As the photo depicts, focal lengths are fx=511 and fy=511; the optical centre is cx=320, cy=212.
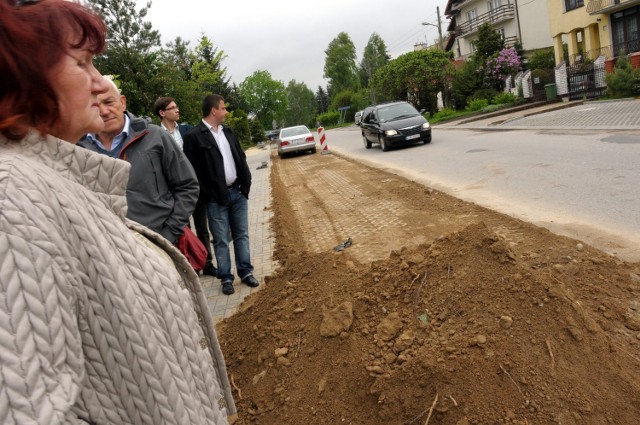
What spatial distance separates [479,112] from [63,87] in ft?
103

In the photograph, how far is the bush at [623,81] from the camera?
22984 mm

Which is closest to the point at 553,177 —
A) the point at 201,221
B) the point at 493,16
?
the point at 201,221

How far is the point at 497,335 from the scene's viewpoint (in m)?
2.92

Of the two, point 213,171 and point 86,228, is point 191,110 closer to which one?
point 213,171

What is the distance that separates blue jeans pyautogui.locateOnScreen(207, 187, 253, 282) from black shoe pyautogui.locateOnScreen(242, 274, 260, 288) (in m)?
0.04

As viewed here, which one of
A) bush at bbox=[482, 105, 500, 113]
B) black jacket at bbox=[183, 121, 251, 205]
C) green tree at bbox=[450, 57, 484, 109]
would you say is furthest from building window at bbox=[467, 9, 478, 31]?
black jacket at bbox=[183, 121, 251, 205]

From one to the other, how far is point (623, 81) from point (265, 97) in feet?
178

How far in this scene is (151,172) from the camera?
12.4ft

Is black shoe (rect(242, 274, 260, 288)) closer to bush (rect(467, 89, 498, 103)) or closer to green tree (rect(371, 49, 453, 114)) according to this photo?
bush (rect(467, 89, 498, 103))

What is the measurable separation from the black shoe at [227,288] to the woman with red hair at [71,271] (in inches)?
167

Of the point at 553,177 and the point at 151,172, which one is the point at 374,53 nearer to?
the point at 553,177

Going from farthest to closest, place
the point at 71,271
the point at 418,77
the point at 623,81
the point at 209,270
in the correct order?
the point at 418,77 → the point at 623,81 → the point at 209,270 → the point at 71,271

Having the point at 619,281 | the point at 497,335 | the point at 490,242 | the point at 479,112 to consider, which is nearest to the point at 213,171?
the point at 490,242

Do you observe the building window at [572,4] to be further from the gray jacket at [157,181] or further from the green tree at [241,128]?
the gray jacket at [157,181]
